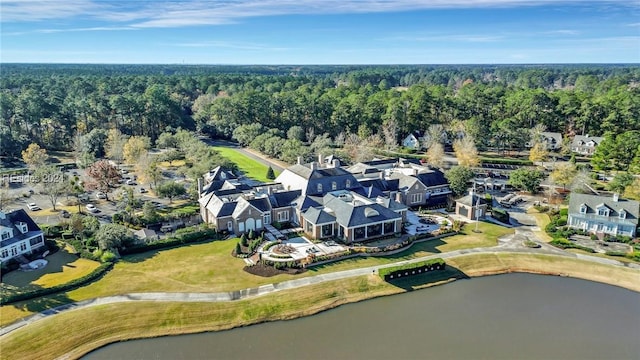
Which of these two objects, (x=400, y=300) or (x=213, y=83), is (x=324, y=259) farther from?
(x=213, y=83)

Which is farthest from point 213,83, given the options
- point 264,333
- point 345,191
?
point 264,333

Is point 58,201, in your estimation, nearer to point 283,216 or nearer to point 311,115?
point 283,216

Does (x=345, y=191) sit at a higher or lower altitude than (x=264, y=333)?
higher

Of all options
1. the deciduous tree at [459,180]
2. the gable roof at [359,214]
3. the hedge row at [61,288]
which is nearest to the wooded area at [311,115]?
the deciduous tree at [459,180]

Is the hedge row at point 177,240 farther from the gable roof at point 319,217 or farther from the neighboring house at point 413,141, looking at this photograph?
the neighboring house at point 413,141

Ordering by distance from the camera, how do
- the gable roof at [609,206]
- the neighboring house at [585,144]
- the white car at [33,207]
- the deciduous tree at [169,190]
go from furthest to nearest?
the neighboring house at [585,144]
the deciduous tree at [169,190]
the white car at [33,207]
the gable roof at [609,206]
